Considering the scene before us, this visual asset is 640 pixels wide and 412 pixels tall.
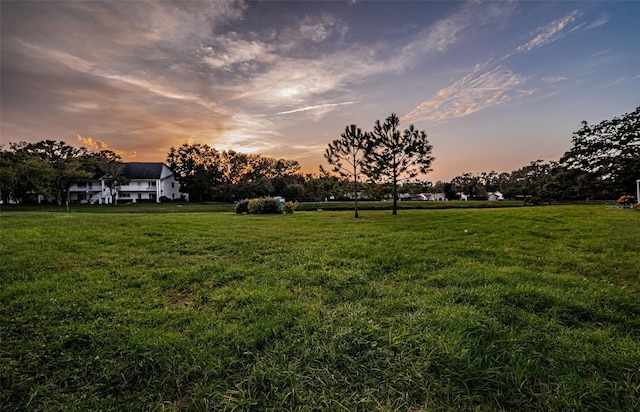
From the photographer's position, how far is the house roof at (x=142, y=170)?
5262cm

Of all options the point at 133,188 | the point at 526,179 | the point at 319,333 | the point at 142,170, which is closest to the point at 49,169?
the point at 133,188

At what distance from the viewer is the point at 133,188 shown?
52.6 m

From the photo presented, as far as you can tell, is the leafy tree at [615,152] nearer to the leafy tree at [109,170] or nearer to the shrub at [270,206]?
the shrub at [270,206]

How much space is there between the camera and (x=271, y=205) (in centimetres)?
2011

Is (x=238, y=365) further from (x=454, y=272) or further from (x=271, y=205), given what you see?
(x=271, y=205)

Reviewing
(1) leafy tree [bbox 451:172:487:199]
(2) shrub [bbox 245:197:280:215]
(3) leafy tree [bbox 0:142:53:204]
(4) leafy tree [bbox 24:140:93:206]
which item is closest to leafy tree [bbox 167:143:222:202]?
(4) leafy tree [bbox 24:140:93:206]

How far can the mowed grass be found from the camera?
2262mm

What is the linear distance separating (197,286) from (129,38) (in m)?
7.24

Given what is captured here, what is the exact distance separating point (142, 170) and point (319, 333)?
60895mm

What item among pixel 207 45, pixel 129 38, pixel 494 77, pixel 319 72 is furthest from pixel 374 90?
pixel 129 38

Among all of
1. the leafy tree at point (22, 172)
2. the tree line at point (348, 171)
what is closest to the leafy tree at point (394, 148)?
the tree line at point (348, 171)

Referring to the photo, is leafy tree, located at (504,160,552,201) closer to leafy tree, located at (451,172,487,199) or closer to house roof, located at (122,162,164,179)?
leafy tree, located at (451,172,487,199)

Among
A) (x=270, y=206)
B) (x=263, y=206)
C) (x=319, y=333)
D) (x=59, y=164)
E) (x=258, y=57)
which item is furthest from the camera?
(x=59, y=164)

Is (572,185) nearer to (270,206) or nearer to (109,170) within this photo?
(270,206)
